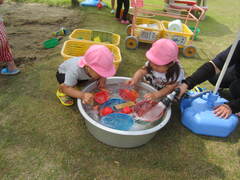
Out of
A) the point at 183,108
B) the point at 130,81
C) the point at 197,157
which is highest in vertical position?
the point at 130,81

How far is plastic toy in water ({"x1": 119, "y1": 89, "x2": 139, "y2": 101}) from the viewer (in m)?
1.86

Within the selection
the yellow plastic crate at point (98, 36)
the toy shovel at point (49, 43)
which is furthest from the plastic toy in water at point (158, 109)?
the toy shovel at point (49, 43)

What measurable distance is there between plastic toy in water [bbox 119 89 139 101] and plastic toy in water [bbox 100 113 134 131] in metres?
0.23

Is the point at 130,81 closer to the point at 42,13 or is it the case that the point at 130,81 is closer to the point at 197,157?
the point at 197,157

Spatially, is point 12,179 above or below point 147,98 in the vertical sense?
below

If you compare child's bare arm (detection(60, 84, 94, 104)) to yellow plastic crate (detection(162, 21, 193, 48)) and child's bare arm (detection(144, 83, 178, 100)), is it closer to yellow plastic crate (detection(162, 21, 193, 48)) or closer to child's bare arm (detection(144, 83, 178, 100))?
child's bare arm (detection(144, 83, 178, 100))

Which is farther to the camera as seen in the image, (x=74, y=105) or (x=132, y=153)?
(x=74, y=105)

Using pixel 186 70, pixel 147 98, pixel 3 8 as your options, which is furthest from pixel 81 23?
pixel 147 98

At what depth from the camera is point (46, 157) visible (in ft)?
4.25

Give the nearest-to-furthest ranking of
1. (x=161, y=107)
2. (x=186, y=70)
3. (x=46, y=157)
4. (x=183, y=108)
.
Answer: (x=46, y=157) < (x=161, y=107) < (x=183, y=108) < (x=186, y=70)

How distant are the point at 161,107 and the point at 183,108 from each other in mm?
259

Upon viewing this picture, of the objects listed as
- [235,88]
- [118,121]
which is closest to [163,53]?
[118,121]

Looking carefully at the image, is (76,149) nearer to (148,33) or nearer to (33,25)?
(148,33)

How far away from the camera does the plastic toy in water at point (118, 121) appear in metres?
1.59
